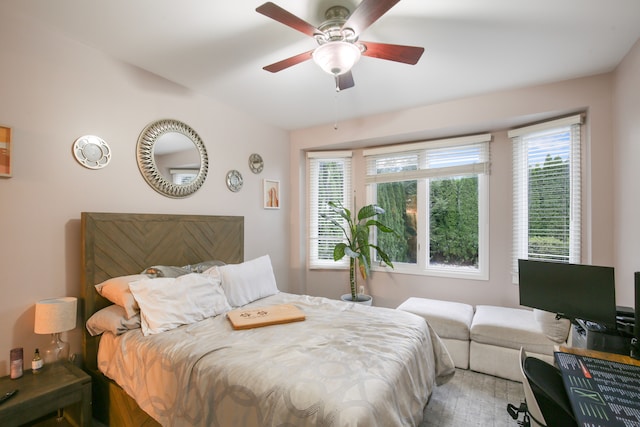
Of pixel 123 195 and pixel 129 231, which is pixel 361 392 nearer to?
pixel 129 231

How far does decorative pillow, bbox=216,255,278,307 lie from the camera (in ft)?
8.29

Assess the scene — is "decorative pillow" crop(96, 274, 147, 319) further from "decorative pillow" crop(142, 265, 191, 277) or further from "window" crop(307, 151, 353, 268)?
"window" crop(307, 151, 353, 268)

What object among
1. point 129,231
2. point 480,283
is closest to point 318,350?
point 129,231

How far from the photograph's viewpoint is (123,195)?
7.85 ft

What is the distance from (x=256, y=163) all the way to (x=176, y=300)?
2064 mm

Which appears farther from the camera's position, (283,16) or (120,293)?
(120,293)

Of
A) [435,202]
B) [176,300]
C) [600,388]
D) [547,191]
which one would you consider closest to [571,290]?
[600,388]

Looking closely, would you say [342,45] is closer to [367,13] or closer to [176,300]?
[367,13]

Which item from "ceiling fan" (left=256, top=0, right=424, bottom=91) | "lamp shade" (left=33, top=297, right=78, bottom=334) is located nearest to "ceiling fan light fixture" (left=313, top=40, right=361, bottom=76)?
"ceiling fan" (left=256, top=0, right=424, bottom=91)

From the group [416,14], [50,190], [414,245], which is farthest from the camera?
[414,245]

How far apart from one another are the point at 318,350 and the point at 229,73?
2.38 meters

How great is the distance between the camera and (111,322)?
1.93 m

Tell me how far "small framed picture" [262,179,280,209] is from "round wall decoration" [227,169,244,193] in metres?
0.42

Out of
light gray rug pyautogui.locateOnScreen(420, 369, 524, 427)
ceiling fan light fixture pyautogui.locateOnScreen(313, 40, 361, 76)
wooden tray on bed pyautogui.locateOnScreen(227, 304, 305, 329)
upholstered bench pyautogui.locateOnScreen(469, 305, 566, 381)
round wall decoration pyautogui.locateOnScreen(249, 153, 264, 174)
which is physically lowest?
light gray rug pyautogui.locateOnScreen(420, 369, 524, 427)
